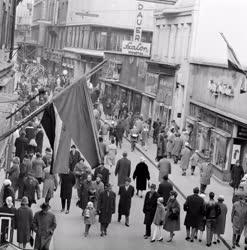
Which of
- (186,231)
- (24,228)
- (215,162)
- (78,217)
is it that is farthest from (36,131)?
(24,228)

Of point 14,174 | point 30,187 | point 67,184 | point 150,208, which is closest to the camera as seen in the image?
point 150,208

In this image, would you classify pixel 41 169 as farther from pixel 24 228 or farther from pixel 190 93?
pixel 190 93

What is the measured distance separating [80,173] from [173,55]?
22.6m

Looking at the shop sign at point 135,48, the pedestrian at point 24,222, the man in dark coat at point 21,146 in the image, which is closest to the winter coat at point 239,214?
the pedestrian at point 24,222

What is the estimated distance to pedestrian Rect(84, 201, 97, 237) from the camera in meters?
18.3

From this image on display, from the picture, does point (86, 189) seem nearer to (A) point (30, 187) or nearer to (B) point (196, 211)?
(A) point (30, 187)

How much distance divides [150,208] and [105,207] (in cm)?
109

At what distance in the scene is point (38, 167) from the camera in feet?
72.7

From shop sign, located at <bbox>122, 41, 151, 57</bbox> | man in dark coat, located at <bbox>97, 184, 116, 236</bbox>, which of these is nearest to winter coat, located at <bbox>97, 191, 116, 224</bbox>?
man in dark coat, located at <bbox>97, 184, 116, 236</bbox>

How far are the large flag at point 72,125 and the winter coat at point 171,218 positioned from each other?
280 inches

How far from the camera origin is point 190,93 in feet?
128

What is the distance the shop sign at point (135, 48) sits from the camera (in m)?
51.1

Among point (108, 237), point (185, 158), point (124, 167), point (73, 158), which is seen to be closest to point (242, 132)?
point (185, 158)

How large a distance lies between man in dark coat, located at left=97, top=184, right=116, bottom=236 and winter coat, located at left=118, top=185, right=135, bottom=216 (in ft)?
3.28
